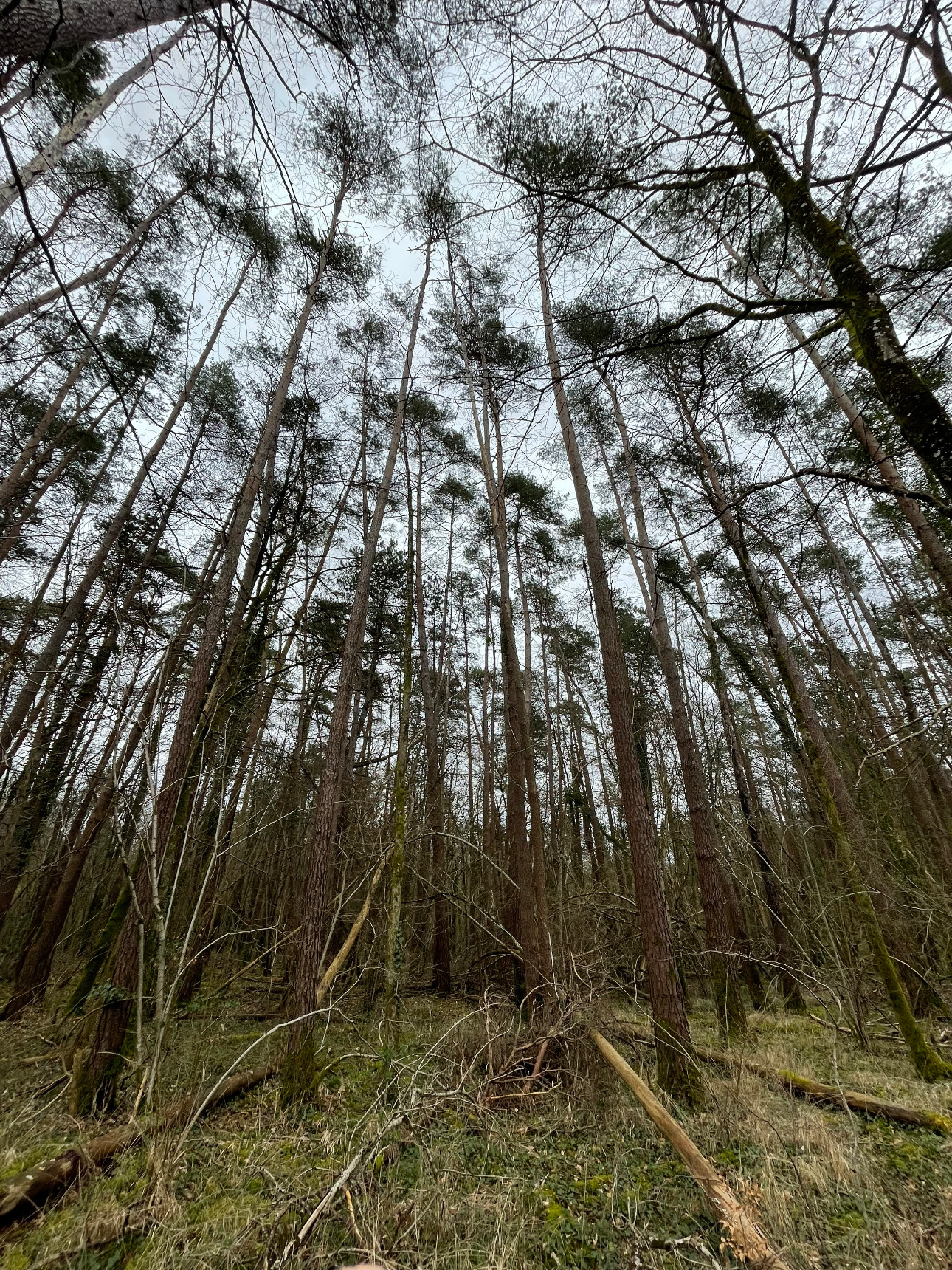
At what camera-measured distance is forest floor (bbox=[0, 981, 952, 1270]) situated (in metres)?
2.29

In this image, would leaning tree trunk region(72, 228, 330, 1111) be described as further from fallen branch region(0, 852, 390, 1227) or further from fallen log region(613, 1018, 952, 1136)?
fallen log region(613, 1018, 952, 1136)

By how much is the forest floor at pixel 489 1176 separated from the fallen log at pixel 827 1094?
0.13 metres

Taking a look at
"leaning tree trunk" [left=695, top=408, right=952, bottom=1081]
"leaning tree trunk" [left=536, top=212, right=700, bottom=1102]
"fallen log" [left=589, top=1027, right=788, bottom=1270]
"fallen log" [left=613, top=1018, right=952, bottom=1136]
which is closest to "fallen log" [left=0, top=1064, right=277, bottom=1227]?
"fallen log" [left=589, top=1027, right=788, bottom=1270]

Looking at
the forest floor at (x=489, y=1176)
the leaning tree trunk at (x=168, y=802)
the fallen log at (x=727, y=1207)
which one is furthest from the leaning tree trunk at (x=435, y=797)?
the fallen log at (x=727, y=1207)

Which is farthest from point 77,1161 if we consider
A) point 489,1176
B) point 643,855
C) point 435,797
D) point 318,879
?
point 435,797

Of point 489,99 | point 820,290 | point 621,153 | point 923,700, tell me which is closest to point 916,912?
point 923,700

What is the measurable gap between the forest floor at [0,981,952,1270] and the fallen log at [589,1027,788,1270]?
4.6 inches

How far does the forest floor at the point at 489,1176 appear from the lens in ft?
7.50

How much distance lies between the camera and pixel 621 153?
2469 millimetres

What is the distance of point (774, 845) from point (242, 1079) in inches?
390

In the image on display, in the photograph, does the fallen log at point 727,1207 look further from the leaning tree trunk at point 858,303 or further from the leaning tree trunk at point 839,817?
the leaning tree trunk at point 858,303

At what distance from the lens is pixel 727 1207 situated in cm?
234

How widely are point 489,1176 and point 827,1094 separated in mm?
3144

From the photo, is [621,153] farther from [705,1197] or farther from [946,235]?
[705,1197]
